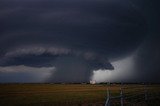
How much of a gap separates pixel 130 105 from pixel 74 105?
20.3ft

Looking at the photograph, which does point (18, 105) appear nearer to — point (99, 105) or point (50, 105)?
point (50, 105)

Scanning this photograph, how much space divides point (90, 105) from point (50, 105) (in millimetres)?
4753

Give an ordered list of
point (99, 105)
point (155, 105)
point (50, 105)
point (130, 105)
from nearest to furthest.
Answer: point (155, 105)
point (130, 105)
point (99, 105)
point (50, 105)

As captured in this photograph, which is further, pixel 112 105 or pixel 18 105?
pixel 18 105

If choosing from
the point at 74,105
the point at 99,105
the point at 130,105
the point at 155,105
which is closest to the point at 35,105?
the point at 74,105

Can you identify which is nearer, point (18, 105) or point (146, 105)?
point (146, 105)

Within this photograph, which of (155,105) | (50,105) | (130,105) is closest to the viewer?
(155,105)

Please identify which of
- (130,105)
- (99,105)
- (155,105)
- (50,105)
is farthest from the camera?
(50,105)

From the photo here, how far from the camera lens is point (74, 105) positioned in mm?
28922

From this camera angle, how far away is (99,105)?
28562mm

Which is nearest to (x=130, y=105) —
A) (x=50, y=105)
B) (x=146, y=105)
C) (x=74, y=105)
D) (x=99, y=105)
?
(x=146, y=105)

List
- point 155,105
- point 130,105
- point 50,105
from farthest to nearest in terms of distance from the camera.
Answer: point 50,105
point 130,105
point 155,105

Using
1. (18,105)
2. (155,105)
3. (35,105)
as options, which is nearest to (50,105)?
(35,105)

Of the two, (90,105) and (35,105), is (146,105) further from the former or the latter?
(35,105)
